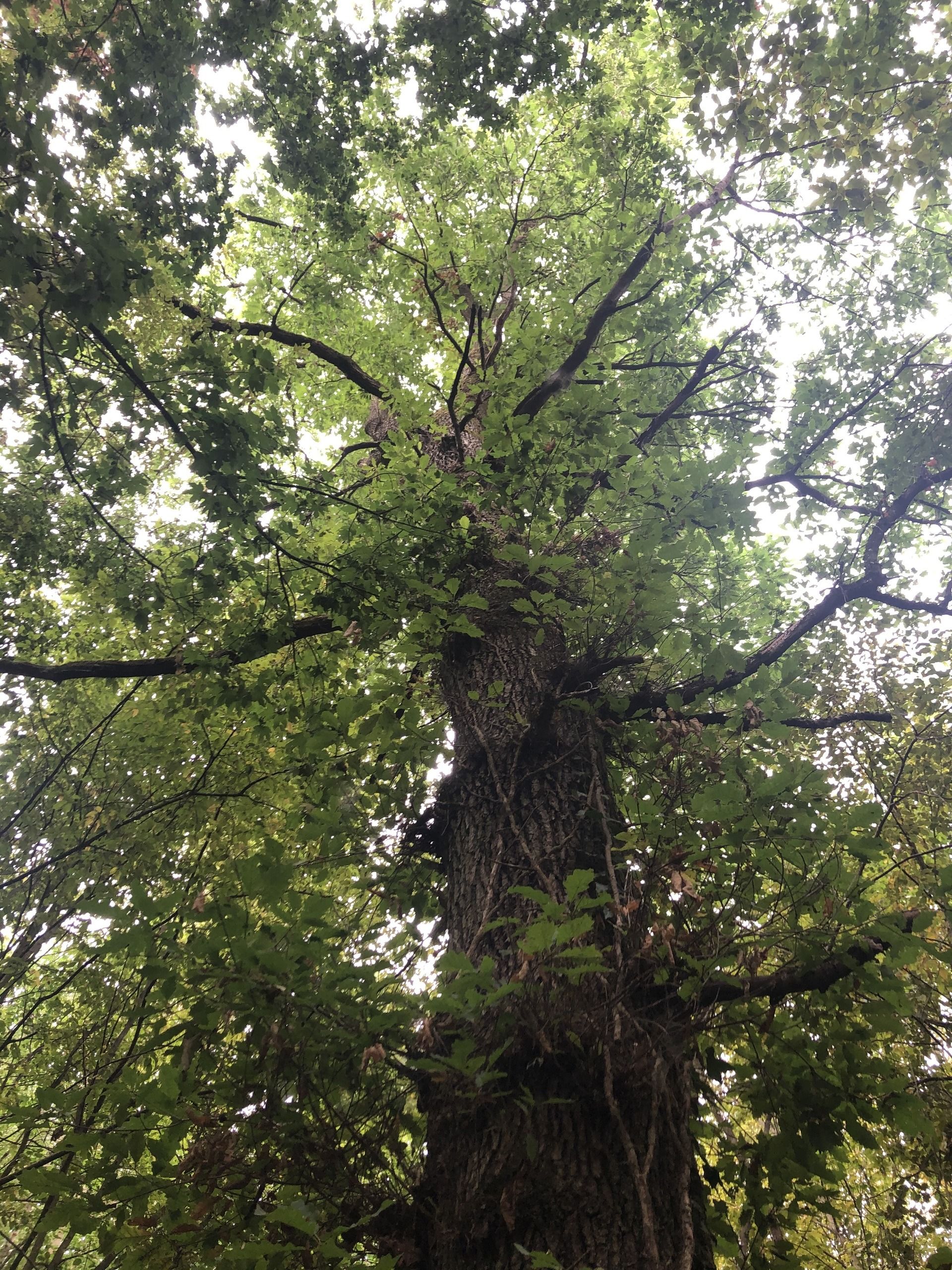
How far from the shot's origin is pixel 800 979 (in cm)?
214

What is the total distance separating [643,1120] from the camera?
208cm

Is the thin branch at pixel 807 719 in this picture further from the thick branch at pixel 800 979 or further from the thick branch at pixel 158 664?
the thick branch at pixel 158 664

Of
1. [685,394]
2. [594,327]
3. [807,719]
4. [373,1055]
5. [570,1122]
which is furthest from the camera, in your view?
[685,394]

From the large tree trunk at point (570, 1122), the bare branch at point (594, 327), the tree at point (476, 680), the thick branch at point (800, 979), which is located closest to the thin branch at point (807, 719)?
the tree at point (476, 680)

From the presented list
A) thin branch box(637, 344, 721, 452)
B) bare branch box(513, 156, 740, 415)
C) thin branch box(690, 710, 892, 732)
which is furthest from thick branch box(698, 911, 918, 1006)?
bare branch box(513, 156, 740, 415)

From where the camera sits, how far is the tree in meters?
1.89

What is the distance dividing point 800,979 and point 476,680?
2.23 meters

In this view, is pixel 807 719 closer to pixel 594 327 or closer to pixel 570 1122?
pixel 570 1122

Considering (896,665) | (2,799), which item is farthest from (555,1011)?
(2,799)

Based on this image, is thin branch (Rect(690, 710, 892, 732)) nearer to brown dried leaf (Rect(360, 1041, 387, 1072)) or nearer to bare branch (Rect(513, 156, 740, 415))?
brown dried leaf (Rect(360, 1041, 387, 1072))

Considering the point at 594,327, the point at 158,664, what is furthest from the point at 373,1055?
the point at 594,327

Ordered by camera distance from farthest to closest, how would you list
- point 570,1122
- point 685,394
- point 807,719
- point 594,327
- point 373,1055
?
point 685,394, point 594,327, point 807,719, point 570,1122, point 373,1055

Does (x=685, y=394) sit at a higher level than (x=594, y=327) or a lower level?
lower

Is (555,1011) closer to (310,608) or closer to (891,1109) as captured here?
(891,1109)
